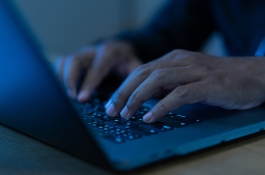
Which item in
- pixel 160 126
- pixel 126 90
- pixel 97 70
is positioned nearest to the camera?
pixel 160 126

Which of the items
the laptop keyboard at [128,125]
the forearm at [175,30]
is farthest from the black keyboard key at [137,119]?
the forearm at [175,30]

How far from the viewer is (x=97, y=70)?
3.22 feet

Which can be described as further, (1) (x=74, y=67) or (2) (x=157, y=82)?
(1) (x=74, y=67)

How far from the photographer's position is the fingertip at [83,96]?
807mm

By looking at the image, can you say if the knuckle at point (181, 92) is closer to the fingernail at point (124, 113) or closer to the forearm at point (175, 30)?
the fingernail at point (124, 113)

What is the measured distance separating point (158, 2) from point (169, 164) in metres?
1.77

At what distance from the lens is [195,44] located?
1294 millimetres

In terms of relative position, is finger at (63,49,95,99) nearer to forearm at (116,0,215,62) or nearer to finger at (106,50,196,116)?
forearm at (116,0,215,62)

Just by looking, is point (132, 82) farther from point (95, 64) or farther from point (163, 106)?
point (95, 64)

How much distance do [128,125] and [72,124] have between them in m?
0.13

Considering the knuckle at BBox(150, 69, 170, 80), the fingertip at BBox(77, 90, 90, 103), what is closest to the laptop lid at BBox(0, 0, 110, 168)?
the knuckle at BBox(150, 69, 170, 80)

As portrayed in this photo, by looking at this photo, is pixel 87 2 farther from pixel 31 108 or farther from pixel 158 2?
pixel 31 108

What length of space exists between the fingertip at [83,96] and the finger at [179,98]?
33 centimetres

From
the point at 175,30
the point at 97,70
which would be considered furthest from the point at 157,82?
the point at 175,30
